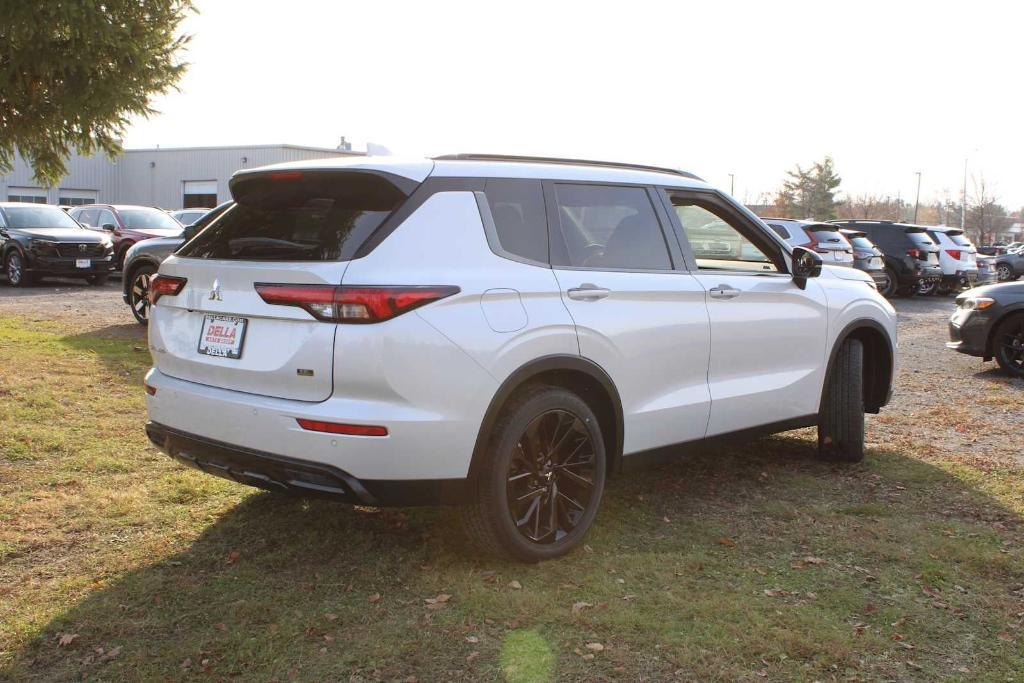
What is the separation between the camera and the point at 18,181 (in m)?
47.5

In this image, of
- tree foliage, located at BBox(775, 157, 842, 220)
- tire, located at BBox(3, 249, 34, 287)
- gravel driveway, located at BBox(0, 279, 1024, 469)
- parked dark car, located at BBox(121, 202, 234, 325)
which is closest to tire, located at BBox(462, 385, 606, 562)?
gravel driveway, located at BBox(0, 279, 1024, 469)

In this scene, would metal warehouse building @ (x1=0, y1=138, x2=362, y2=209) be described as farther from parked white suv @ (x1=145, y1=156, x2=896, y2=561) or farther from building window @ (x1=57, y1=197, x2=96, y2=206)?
parked white suv @ (x1=145, y1=156, x2=896, y2=561)

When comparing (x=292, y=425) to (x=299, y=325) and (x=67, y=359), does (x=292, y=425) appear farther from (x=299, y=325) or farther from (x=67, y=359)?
(x=67, y=359)

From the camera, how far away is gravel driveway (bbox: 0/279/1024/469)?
276 inches

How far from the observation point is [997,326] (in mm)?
10688

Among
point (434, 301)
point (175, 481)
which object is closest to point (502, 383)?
point (434, 301)

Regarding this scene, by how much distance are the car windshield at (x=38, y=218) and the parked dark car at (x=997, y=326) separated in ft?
56.8

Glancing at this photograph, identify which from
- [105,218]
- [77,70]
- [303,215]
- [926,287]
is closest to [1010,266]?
[926,287]

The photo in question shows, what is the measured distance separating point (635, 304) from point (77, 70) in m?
7.15

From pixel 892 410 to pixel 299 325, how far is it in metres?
6.18

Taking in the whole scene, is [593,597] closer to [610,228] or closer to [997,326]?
[610,228]

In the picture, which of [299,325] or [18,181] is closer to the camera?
[299,325]

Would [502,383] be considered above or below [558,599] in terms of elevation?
above

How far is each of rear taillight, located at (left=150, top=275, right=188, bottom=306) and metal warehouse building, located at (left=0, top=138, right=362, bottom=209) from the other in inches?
1668
